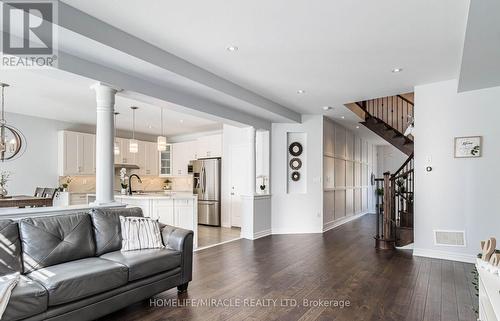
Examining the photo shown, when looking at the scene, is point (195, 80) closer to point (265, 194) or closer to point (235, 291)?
point (235, 291)

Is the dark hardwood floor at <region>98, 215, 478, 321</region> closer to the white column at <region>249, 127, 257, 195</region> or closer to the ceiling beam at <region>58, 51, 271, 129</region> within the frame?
the white column at <region>249, 127, 257, 195</region>

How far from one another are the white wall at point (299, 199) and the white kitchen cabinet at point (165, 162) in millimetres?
3907

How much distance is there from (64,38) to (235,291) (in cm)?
304

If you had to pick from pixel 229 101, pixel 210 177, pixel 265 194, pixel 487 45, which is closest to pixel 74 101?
pixel 229 101

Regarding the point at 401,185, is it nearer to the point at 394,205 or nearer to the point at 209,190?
the point at 394,205

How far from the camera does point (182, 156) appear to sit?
8.84 m

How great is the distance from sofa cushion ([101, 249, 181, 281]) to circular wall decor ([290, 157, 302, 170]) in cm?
418

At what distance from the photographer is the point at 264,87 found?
4852 millimetres

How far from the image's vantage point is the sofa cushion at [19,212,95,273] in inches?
102

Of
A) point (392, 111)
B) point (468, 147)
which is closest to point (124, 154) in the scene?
point (392, 111)

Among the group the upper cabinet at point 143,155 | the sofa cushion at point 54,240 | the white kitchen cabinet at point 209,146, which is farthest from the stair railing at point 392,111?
the sofa cushion at point 54,240

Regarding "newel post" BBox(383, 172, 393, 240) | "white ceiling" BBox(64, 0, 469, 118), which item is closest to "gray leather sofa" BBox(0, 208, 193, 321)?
"white ceiling" BBox(64, 0, 469, 118)

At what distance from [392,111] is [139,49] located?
6.58 metres

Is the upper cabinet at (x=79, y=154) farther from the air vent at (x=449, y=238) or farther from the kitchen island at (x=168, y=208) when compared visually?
the air vent at (x=449, y=238)
